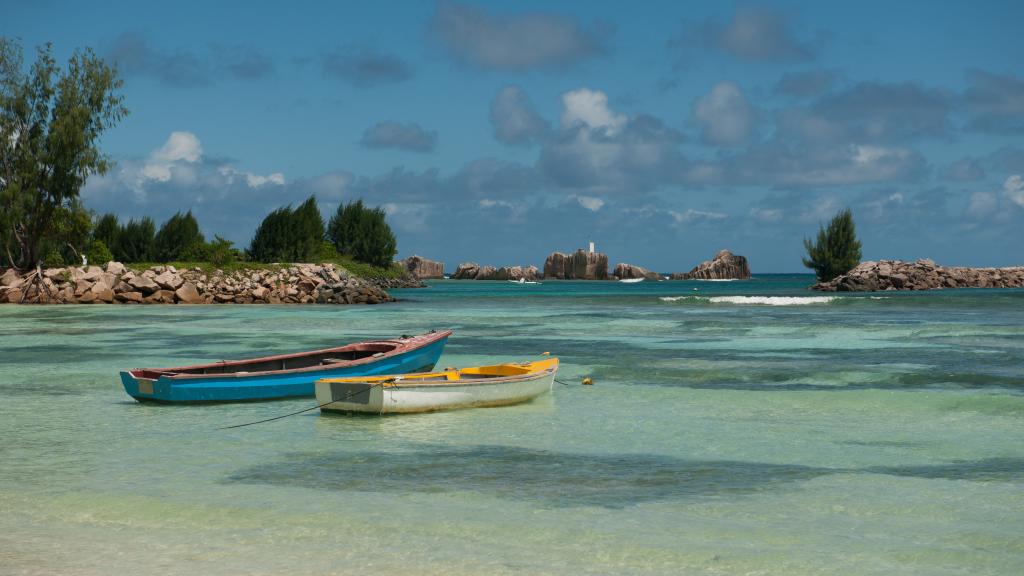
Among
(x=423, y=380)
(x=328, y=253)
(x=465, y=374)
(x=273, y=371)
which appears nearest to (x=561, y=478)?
(x=423, y=380)

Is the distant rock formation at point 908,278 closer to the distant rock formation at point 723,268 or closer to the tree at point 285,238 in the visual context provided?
the tree at point 285,238

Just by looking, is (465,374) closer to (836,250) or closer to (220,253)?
(220,253)

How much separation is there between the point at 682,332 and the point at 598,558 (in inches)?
1116

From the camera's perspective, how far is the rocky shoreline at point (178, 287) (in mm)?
55688

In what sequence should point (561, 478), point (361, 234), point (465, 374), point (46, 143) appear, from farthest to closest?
point (361, 234)
point (46, 143)
point (465, 374)
point (561, 478)

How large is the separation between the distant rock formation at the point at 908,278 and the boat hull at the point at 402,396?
2880 inches

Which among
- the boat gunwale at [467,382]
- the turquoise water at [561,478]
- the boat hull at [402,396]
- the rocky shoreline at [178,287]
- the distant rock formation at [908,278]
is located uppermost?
the distant rock formation at [908,278]

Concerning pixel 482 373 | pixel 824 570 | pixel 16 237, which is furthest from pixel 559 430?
pixel 16 237

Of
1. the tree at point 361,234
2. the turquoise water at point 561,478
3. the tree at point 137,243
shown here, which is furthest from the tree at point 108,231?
the turquoise water at point 561,478

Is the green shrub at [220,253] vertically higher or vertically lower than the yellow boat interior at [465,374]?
higher

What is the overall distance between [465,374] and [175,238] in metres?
60.5

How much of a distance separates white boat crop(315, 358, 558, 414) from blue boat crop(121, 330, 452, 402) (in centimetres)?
172

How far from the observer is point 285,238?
3135 inches

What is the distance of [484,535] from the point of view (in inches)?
346
